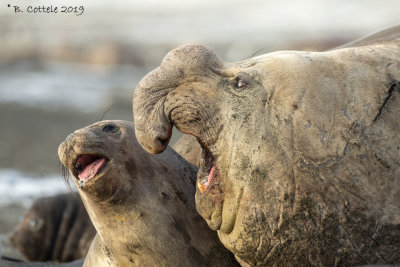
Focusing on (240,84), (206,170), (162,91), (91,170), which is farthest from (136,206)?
(240,84)

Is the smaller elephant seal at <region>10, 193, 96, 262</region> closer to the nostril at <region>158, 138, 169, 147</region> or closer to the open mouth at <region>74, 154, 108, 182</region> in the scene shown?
the open mouth at <region>74, 154, 108, 182</region>

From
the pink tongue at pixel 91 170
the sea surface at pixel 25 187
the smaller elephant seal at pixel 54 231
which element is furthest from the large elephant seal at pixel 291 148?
the sea surface at pixel 25 187

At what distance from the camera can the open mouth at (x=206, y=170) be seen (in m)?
2.94

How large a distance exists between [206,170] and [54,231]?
14.4ft

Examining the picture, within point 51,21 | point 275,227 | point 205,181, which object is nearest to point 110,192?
point 205,181

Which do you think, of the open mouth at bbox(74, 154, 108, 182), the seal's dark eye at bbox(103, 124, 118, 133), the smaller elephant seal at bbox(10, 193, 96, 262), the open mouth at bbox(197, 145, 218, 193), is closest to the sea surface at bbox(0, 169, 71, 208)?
the smaller elephant seal at bbox(10, 193, 96, 262)

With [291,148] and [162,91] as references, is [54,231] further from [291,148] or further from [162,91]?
[291,148]

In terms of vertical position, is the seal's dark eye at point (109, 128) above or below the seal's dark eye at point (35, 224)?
above

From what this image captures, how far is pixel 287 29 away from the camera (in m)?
27.6

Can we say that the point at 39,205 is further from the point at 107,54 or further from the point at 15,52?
the point at 15,52

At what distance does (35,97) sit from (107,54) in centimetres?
536

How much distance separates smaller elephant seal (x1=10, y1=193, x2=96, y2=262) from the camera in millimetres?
6738

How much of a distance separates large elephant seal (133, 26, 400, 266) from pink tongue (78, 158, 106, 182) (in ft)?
2.04

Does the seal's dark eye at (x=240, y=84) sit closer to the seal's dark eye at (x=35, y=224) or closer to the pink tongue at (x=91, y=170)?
the pink tongue at (x=91, y=170)
